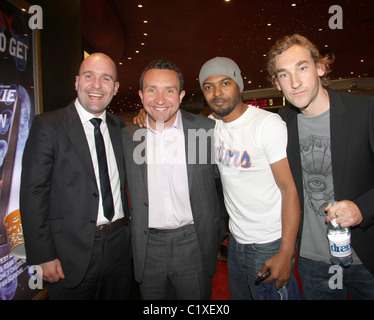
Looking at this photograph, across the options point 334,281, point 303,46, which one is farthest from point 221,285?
point 303,46

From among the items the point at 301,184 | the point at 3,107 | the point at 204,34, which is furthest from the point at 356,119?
the point at 204,34

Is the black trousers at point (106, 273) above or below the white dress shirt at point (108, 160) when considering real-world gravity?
below

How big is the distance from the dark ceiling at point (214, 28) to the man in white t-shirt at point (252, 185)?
3039 mm

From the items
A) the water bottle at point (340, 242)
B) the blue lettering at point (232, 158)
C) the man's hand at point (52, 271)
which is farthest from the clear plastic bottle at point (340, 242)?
the man's hand at point (52, 271)

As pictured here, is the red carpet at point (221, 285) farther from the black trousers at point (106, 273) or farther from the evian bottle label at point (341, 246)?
the evian bottle label at point (341, 246)

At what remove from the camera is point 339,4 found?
5844 mm

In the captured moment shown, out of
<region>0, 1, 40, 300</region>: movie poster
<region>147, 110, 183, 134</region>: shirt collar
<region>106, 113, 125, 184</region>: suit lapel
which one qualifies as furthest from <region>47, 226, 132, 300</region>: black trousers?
<region>147, 110, 183, 134</region>: shirt collar

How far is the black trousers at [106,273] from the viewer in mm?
1787

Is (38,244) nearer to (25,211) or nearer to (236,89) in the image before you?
(25,211)

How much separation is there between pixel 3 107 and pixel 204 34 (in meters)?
6.80

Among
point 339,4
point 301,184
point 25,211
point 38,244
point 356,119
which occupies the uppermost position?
point 339,4

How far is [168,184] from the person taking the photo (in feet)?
6.22

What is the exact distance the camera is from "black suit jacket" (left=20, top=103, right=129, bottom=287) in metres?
1.66

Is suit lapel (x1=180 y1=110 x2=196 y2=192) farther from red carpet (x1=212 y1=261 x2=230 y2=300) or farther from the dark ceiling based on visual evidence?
the dark ceiling
